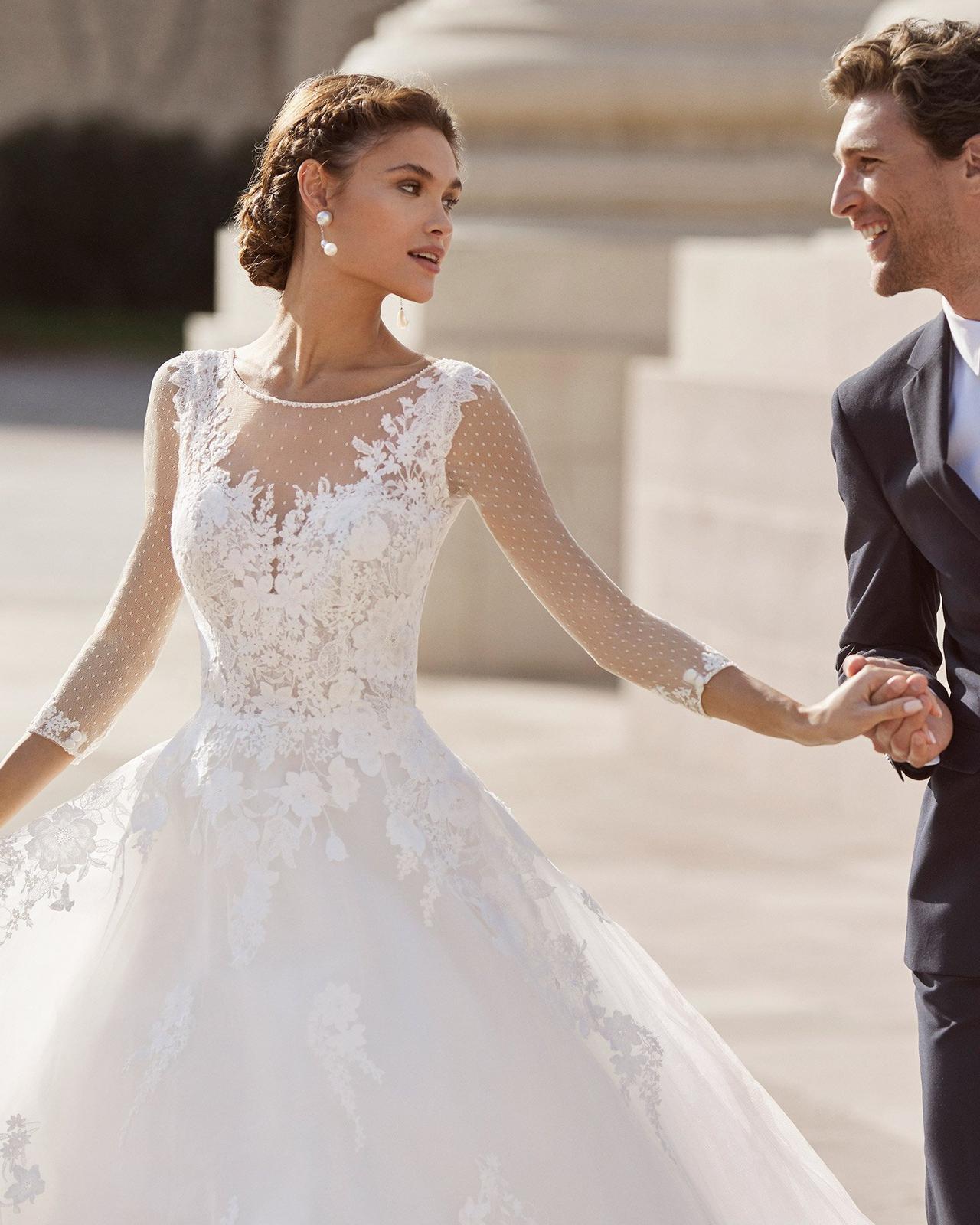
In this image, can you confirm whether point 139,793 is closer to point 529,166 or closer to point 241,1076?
point 241,1076

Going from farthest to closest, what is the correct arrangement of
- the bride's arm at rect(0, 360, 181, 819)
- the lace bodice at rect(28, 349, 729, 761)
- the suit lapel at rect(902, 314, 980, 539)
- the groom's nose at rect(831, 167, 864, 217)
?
the bride's arm at rect(0, 360, 181, 819) → the lace bodice at rect(28, 349, 729, 761) → the groom's nose at rect(831, 167, 864, 217) → the suit lapel at rect(902, 314, 980, 539)

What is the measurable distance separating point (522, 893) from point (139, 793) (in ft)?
1.87

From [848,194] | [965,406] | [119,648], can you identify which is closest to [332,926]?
[119,648]

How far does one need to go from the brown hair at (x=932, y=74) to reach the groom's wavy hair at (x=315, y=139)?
621 millimetres

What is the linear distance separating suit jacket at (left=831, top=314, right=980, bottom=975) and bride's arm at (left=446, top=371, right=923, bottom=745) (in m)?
0.16

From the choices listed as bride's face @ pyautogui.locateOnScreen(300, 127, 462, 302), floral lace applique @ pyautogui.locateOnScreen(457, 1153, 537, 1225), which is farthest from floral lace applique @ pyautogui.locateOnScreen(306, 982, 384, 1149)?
bride's face @ pyautogui.locateOnScreen(300, 127, 462, 302)

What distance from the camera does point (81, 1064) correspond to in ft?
9.82

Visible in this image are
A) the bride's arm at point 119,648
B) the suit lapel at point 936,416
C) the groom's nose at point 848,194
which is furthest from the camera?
the bride's arm at point 119,648

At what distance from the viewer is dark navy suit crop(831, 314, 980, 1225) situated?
2873 millimetres

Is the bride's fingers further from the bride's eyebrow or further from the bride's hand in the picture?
the bride's eyebrow

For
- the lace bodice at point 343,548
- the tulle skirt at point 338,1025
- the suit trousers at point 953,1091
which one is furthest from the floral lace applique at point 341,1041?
the suit trousers at point 953,1091

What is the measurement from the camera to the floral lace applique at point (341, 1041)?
2893mm

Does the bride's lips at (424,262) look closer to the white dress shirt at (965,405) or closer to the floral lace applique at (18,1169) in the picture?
the white dress shirt at (965,405)

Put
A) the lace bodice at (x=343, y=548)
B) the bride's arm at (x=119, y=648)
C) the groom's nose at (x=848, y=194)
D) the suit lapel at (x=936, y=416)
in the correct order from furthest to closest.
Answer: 1. the bride's arm at (x=119, y=648)
2. the lace bodice at (x=343, y=548)
3. the groom's nose at (x=848, y=194)
4. the suit lapel at (x=936, y=416)
